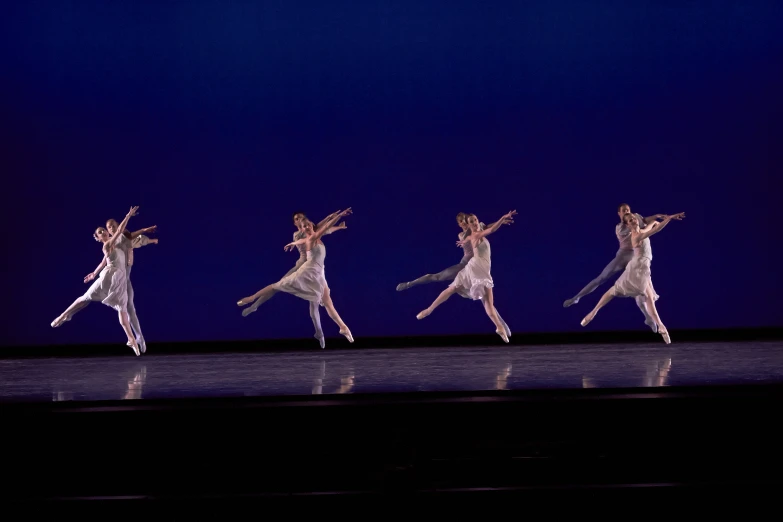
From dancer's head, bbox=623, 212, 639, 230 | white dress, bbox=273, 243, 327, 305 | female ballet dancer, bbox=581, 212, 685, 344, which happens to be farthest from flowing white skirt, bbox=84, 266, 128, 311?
dancer's head, bbox=623, 212, 639, 230

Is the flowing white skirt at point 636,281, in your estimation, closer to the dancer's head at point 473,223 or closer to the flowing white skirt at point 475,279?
the flowing white skirt at point 475,279

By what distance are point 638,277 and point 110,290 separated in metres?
5.63

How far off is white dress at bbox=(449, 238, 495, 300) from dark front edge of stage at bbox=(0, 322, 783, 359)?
784 millimetres

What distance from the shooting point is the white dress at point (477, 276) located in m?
8.93

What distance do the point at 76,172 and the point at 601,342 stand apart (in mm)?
6884

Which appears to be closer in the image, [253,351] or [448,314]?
[253,351]

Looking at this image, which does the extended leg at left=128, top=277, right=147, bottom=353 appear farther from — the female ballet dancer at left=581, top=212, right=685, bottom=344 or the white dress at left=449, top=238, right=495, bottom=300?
the female ballet dancer at left=581, top=212, right=685, bottom=344

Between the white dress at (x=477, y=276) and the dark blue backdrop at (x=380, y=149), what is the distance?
1.22 m

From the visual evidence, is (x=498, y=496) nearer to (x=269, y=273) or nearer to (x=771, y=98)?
(x=269, y=273)

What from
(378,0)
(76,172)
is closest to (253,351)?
(76,172)

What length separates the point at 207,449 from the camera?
4.10 metres

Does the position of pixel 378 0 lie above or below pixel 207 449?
above

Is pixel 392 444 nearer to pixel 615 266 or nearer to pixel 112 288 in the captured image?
pixel 112 288

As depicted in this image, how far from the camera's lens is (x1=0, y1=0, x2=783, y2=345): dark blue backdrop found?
33.3 feet
